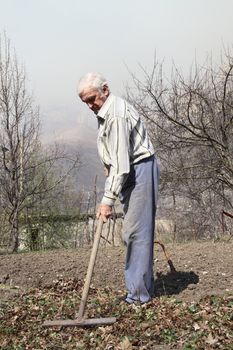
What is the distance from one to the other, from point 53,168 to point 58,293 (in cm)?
1215

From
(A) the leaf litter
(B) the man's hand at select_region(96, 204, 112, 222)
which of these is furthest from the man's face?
(A) the leaf litter

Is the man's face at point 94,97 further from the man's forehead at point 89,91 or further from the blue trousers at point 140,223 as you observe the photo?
the blue trousers at point 140,223

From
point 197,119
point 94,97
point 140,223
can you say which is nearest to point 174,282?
point 140,223

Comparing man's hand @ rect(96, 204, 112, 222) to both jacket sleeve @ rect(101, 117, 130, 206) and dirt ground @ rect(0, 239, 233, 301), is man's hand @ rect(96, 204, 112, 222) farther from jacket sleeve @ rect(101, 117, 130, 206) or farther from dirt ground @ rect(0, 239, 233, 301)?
dirt ground @ rect(0, 239, 233, 301)

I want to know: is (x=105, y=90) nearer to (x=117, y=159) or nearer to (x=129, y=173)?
(x=117, y=159)

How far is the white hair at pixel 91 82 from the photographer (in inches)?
180

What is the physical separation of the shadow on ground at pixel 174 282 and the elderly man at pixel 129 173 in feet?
1.30

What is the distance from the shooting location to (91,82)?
4.57 metres

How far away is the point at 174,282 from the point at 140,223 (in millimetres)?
1042

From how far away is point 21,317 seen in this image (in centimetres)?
467

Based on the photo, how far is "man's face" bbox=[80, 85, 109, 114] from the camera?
4.59m

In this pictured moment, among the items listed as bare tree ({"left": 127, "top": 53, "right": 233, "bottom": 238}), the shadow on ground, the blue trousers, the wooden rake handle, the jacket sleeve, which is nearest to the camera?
the wooden rake handle

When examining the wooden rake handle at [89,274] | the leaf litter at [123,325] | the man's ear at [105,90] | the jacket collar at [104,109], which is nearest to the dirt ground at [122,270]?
the leaf litter at [123,325]

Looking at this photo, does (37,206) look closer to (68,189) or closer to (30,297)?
(68,189)
